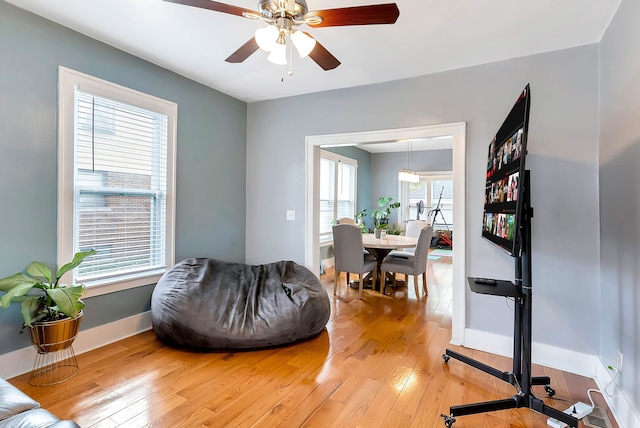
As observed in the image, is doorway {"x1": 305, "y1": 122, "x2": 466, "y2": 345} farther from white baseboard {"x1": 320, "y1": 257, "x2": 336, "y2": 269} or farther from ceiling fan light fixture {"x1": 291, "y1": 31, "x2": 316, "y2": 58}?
white baseboard {"x1": 320, "y1": 257, "x2": 336, "y2": 269}

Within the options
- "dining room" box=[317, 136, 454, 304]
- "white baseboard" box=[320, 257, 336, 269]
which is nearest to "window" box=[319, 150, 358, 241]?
"dining room" box=[317, 136, 454, 304]

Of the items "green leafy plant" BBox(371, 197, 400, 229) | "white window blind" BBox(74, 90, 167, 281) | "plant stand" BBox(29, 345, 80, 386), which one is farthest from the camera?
"green leafy plant" BBox(371, 197, 400, 229)

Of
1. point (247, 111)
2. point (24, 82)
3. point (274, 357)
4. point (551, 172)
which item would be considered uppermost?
point (247, 111)

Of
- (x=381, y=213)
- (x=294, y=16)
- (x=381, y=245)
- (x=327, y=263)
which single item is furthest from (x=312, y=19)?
(x=327, y=263)

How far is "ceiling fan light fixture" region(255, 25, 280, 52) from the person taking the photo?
1654 millimetres

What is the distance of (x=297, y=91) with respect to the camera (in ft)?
11.8

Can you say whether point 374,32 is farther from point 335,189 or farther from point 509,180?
point 335,189

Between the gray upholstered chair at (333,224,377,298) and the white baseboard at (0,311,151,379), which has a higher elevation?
the gray upholstered chair at (333,224,377,298)

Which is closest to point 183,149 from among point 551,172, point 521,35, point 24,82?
point 24,82

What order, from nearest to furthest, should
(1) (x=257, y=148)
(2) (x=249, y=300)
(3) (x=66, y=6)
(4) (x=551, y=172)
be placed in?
(3) (x=66, y=6) < (4) (x=551, y=172) < (2) (x=249, y=300) < (1) (x=257, y=148)

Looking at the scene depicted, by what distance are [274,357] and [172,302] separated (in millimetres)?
941

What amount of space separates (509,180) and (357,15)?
1.17 meters

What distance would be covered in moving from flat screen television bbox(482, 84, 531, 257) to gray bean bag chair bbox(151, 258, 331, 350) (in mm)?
1619

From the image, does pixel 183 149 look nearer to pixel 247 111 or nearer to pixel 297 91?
pixel 247 111
